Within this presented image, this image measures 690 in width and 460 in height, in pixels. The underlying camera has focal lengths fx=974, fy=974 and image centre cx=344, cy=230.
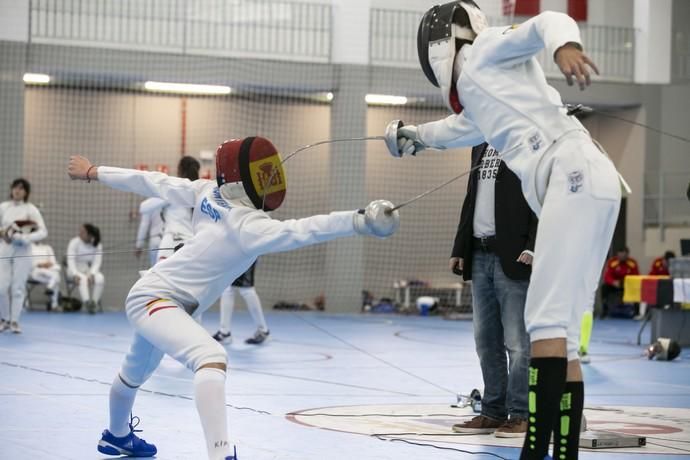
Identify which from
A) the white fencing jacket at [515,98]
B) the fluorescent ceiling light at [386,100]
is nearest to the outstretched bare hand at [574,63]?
the white fencing jacket at [515,98]

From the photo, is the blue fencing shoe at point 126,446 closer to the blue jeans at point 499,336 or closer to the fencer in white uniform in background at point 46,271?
the blue jeans at point 499,336

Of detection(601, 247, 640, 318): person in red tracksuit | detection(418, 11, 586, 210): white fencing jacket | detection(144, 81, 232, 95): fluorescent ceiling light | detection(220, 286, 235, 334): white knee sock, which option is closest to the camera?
detection(418, 11, 586, 210): white fencing jacket

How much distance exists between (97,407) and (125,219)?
42.4ft

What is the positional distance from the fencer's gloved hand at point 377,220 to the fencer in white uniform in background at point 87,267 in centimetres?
1297

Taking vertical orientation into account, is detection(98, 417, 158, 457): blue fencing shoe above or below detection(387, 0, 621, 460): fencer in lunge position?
below

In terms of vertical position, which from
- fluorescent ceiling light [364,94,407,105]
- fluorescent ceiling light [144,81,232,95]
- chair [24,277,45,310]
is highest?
fluorescent ceiling light [144,81,232,95]

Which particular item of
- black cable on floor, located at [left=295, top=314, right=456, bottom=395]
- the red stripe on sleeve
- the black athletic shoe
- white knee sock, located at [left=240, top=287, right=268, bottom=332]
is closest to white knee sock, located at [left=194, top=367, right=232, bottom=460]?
black cable on floor, located at [left=295, top=314, right=456, bottom=395]

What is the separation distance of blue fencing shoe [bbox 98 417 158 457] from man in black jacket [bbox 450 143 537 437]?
1.69m

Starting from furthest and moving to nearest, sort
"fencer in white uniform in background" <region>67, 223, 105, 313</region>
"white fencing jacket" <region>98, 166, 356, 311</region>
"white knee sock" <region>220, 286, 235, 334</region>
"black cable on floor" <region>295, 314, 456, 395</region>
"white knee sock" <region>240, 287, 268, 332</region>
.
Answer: "fencer in white uniform in background" <region>67, 223, 105, 313</region> < "white knee sock" <region>240, 287, 268, 332</region> < "white knee sock" <region>220, 286, 235, 334</region> < "black cable on floor" <region>295, 314, 456, 395</region> < "white fencing jacket" <region>98, 166, 356, 311</region>

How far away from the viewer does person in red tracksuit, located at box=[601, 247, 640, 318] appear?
60.0ft

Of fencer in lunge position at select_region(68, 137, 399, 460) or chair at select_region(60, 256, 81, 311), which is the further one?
chair at select_region(60, 256, 81, 311)

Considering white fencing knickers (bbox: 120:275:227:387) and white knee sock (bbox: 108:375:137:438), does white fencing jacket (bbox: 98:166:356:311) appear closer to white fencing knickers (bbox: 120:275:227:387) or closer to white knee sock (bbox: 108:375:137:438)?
white fencing knickers (bbox: 120:275:227:387)

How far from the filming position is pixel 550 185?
3428mm

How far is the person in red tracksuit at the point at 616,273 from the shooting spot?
60.0ft
